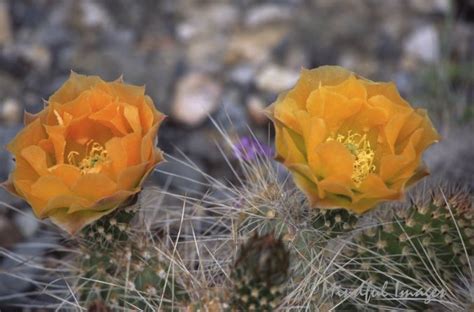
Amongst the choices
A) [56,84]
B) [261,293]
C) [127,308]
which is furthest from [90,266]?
[56,84]

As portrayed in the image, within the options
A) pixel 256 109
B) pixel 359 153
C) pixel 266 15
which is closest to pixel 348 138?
pixel 359 153

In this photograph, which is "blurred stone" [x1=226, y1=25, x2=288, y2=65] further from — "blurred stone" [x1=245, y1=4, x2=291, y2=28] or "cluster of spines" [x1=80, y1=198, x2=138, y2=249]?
"cluster of spines" [x1=80, y1=198, x2=138, y2=249]

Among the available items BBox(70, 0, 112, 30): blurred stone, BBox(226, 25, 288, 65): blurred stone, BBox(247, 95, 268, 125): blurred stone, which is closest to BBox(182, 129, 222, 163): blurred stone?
BBox(247, 95, 268, 125): blurred stone

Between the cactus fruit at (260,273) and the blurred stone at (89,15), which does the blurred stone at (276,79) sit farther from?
the cactus fruit at (260,273)

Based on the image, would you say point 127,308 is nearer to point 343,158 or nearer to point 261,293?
point 261,293

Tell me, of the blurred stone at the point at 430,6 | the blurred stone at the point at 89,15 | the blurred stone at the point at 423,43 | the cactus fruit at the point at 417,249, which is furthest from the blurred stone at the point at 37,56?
the cactus fruit at the point at 417,249

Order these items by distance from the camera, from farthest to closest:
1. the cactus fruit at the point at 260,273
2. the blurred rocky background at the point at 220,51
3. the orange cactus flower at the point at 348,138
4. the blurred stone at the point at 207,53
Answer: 1. the blurred stone at the point at 207,53
2. the blurred rocky background at the point at 220,51
3. the orange cactus flower at the point at 348,138
4. the cactus fruit at the point at 260,273
